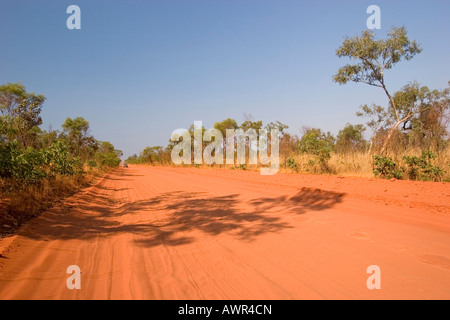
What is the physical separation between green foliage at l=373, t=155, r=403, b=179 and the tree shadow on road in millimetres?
2931

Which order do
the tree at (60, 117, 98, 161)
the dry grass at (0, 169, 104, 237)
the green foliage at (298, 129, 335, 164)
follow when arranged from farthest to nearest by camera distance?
the tree at (60, 117, 98, 161), the green foliage at (298, 129, 335, 164), the dry grass at (0, 169, 104, 237)

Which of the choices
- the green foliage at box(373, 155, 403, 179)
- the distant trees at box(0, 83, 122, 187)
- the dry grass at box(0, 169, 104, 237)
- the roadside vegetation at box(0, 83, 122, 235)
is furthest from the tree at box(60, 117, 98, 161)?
the green foliage at box(373, 155, 403, 179)

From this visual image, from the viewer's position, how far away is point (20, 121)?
9367 millimetres

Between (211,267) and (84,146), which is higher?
(84,146)

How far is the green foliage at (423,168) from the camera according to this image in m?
8.08

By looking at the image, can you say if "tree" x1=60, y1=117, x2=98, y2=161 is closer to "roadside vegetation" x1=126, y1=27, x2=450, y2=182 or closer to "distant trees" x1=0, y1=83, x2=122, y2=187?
"distant trees" x1=0, y1=83, x2=122, y2=187

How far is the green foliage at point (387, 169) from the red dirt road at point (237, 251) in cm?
270

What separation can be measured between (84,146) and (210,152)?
45.9ft

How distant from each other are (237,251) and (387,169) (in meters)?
8.44

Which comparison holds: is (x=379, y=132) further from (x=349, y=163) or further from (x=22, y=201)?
(x=22, y=201)

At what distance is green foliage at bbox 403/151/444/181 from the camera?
8.08 meters
